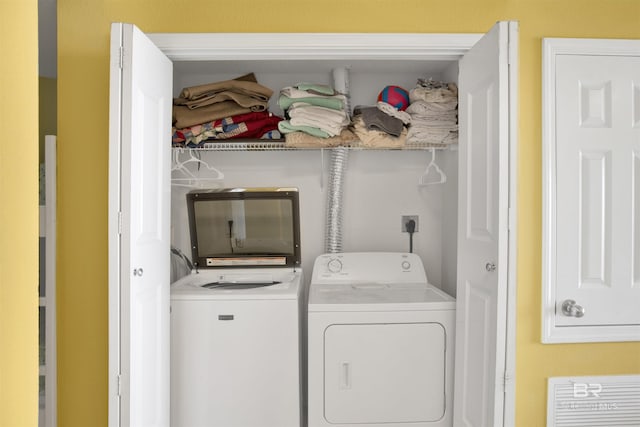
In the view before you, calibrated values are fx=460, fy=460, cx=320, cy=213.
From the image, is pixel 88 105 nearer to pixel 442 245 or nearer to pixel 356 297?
pixel 356 297

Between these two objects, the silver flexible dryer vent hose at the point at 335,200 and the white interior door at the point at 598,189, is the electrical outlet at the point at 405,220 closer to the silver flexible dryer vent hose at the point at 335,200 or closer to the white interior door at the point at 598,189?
the silver flexible dryer vent hose at the point at 335,200

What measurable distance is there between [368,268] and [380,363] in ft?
2.28

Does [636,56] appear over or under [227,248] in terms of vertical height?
over

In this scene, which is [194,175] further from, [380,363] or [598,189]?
[598,189]

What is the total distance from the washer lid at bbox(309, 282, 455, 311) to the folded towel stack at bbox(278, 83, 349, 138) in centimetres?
88

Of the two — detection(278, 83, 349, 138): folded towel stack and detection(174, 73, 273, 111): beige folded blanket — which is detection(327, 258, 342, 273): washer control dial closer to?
detection(278, 83, 349, 138): folded towel stack

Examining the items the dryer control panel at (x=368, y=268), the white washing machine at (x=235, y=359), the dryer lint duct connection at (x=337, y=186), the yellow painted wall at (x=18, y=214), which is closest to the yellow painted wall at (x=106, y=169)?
the white washing machine at (x=235, y=359)

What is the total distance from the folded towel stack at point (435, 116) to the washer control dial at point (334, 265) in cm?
85

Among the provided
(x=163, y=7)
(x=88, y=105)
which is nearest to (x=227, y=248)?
(x=88, y=105)

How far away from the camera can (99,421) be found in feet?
7.15

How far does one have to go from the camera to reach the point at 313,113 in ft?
8.42

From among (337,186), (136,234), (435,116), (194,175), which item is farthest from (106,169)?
(435,116)

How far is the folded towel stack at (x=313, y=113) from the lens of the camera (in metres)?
2.56

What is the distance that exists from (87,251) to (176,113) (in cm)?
91
